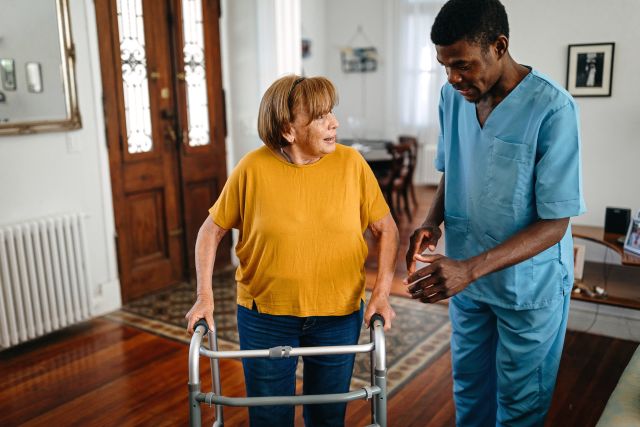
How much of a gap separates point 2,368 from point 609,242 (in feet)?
10.6

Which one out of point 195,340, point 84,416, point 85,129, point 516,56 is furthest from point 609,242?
point 85,129

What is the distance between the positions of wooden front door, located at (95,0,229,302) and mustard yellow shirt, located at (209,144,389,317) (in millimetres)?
2579

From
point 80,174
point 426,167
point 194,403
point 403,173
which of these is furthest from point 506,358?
point 426,167

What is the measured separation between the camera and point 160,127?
4250 millimetres

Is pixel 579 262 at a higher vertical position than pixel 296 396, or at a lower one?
lower

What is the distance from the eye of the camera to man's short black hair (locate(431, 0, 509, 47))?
1.43m

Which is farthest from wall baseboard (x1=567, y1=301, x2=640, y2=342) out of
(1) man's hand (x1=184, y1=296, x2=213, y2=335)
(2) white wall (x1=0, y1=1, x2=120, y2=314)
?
(2) white wall (x1=0, y1=1, x2=120, y2=314)

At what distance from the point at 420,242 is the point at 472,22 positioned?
641mm

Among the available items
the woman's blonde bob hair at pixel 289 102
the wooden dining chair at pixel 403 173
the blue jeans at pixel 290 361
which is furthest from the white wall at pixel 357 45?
the blue jeans at pixel 290 361

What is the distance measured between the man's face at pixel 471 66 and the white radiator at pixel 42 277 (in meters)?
2.69

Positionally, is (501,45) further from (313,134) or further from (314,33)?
(314,33)

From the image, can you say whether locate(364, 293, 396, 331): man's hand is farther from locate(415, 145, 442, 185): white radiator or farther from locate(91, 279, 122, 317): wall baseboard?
locate(415, 145, 442, 185): white radiator

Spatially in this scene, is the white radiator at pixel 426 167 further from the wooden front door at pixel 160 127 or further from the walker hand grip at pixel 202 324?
the walker hand grip at pixel 202 324

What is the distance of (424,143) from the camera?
8578 millimetres
